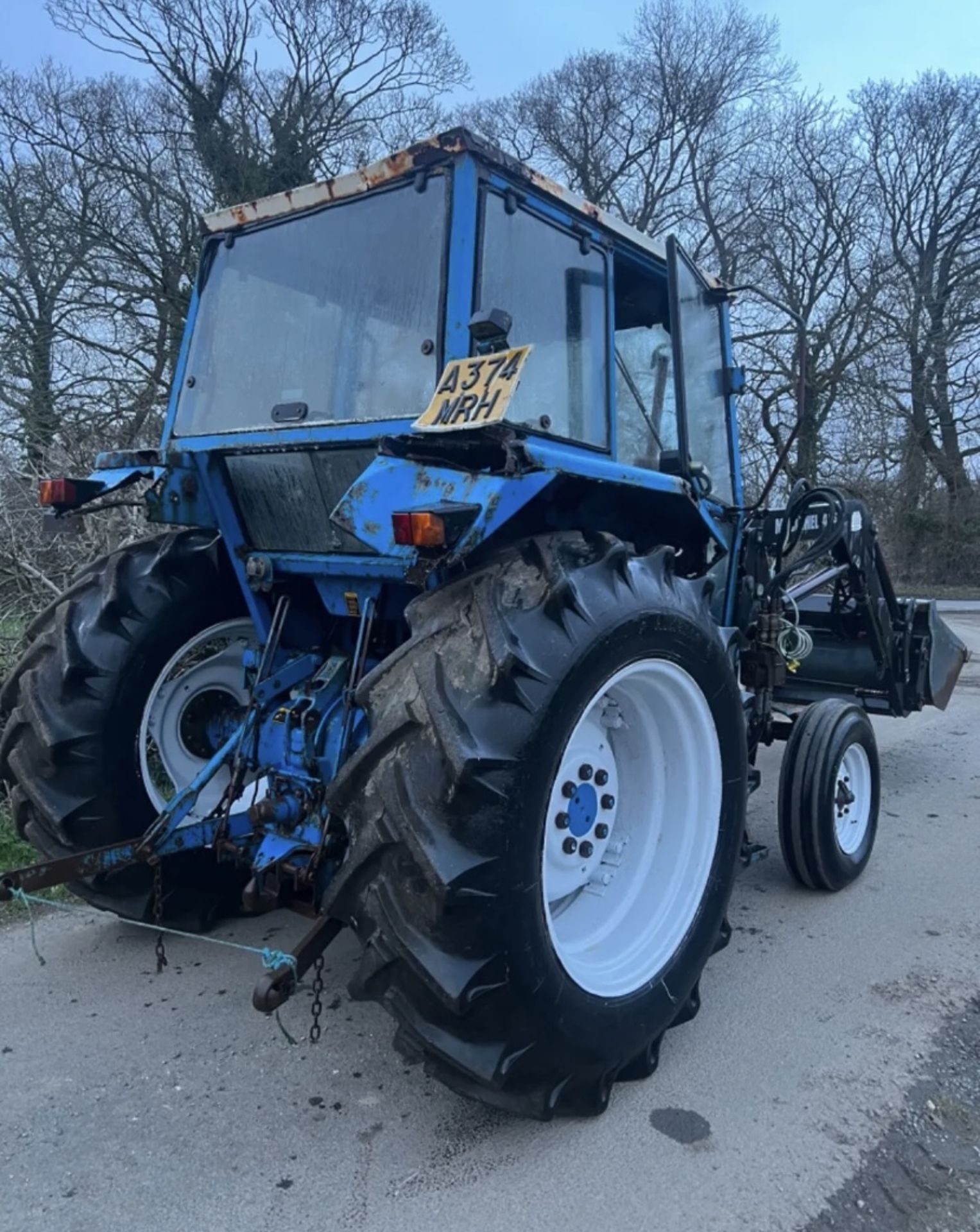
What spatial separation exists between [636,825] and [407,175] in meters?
2.16

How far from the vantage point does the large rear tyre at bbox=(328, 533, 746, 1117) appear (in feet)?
7.23

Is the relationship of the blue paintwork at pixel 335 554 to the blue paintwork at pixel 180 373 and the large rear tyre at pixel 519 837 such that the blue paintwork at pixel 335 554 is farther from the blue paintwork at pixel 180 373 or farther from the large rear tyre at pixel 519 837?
the large rear tyre at pixel 519 837

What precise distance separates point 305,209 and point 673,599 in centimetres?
181

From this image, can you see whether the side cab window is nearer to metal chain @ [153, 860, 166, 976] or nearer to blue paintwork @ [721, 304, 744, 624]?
blue paintwork @ [721, 304, 744, 624]

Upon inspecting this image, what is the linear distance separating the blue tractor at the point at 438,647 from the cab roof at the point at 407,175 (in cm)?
1

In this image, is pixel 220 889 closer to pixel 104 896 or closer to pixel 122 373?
pixel 104 896

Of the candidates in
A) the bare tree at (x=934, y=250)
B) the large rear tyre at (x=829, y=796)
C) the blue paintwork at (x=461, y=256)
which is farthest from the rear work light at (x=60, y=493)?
the bare tree at (x=934, y=250)


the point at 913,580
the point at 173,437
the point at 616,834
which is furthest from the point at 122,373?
the point at 913,580

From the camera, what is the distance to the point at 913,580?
88.7ft

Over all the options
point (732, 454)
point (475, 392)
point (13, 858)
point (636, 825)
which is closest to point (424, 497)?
point (475, 392)

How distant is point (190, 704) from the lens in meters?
3.67

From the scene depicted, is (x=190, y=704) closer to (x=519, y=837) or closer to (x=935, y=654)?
(x=519, y=837)

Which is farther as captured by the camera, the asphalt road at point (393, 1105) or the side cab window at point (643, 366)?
the side cab window at point (643, 366)

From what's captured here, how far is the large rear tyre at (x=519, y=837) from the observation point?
7.23 feet
